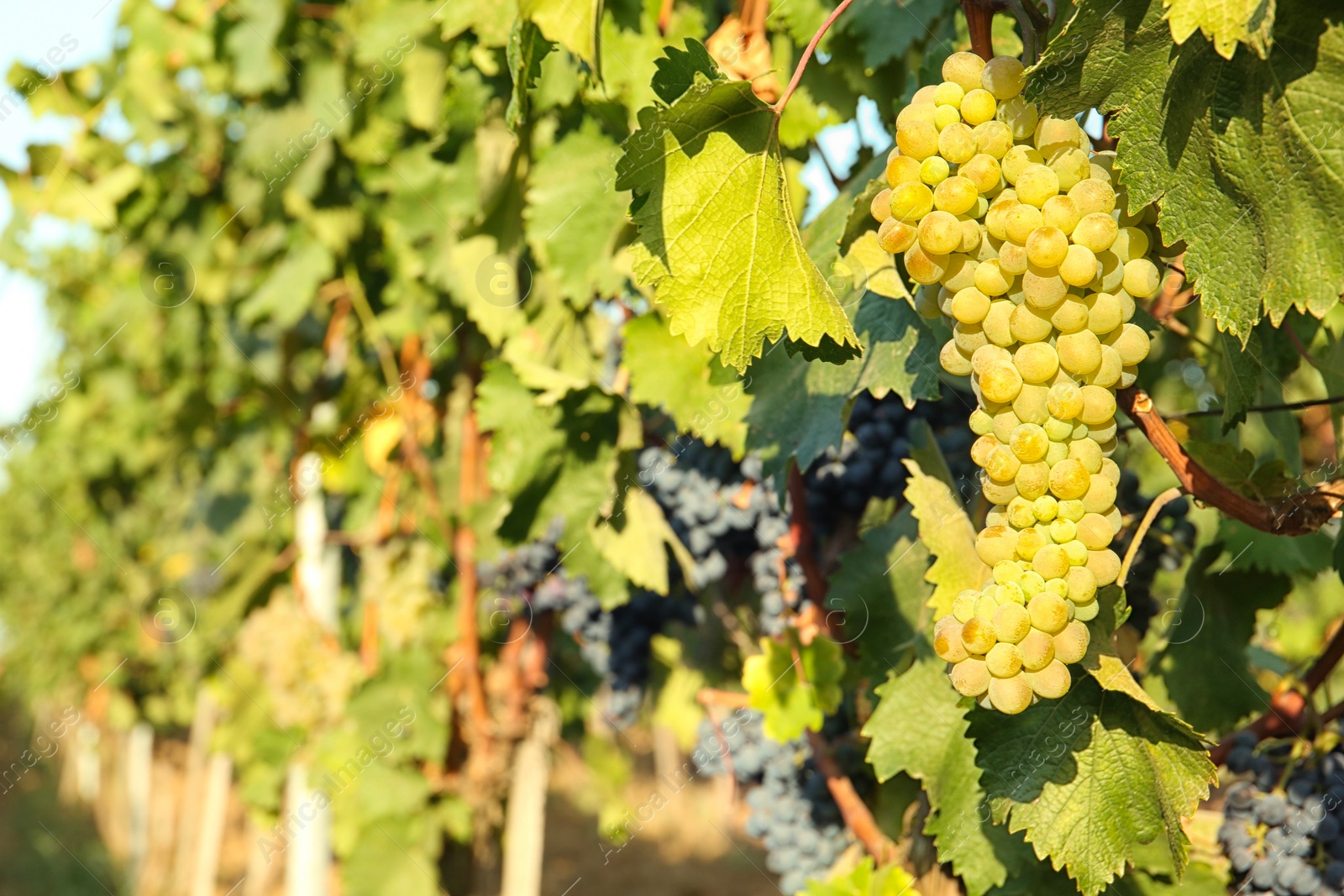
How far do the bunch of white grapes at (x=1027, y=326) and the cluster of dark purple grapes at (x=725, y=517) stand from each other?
0.85 meters

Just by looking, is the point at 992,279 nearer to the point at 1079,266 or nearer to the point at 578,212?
the point at 1079,266

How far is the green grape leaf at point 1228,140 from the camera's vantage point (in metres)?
0.72

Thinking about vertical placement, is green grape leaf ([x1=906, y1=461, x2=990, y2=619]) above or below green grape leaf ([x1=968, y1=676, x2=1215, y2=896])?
above

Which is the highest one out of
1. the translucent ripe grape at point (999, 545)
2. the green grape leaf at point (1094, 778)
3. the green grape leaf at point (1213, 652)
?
the translucent ripe grape at point (999, 545)

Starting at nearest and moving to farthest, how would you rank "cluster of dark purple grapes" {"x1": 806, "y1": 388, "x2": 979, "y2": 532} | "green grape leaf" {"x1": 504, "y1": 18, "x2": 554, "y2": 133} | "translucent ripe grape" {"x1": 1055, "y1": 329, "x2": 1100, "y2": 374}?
"translucent ripe grape" {"x1": 1055, "y1": 329, "x2": 1100, "y2": 374}
"green grape leaf" {"x1": 504, "y1": 18, "x2": 554, "y2": 133}
"cluster of dark purple grapes" {"x1": 806, "y1": 388, "x2": 979, "y2": 532}

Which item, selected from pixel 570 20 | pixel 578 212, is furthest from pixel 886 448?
pixel 570 20

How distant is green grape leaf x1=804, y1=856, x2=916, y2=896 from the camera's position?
1.30m

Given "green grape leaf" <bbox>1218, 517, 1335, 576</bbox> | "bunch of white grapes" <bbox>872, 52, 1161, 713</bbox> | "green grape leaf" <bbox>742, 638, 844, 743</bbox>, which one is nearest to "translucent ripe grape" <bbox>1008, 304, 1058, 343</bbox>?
"bunch of white grapes" <bbox>872, 52, 1161, 713</bbox>

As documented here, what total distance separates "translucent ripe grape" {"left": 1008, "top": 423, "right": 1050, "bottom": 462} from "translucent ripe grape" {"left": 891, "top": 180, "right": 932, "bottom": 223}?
0.55ft

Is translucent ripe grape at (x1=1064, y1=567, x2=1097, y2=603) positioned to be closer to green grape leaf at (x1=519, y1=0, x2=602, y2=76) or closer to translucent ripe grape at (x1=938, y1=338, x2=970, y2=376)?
translucent ripe grape at (x1=938, y1=338, x2=970, y2=376)

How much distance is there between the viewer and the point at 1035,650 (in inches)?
28.6

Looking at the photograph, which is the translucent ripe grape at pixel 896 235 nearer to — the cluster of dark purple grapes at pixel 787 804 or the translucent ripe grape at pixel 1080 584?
the translucent ripe grape at pixel 1080 584

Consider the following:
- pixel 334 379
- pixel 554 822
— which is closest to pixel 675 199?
pixel 334 379

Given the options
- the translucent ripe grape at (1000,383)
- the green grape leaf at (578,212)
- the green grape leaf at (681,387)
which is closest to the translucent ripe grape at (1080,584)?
the translucent ripe grape at (1000,383)
